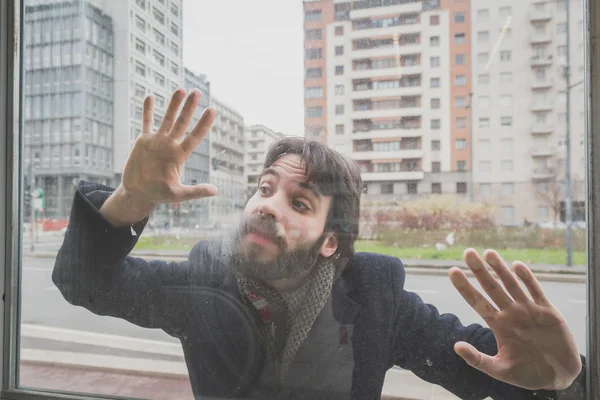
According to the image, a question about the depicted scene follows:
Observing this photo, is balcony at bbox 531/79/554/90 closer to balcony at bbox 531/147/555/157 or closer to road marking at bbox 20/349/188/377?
balcony at bbox 531/147/555/157

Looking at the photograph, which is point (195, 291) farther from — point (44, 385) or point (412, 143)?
point (412, 143)

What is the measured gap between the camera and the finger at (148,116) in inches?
50.9

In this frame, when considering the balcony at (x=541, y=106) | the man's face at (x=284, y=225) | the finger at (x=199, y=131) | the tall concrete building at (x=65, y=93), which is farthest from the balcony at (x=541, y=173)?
the tall concrete building at (x=65, y=93)

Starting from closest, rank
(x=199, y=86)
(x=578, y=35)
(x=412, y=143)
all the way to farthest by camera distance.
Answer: (x=578, y=35)
(x=412, y=143)
(x=199, y=86)

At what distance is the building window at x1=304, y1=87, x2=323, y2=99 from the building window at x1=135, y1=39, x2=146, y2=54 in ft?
1.86

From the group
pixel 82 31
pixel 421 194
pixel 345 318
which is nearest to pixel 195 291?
pixel 345 318

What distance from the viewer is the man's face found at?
3.91ft

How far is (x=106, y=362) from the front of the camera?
1.41 meters

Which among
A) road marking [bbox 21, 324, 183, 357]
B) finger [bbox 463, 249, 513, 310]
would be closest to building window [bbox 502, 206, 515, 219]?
finger [bbox 463, 249, 513, 310]

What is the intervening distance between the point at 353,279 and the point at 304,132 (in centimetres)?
43

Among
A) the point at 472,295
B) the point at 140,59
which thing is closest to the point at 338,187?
the point at 472,295

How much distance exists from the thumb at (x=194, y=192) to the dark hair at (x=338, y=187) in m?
0.28

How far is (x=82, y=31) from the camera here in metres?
1.41

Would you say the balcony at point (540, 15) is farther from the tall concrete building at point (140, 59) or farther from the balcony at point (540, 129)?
the tall concrete building at point (140, 59)
